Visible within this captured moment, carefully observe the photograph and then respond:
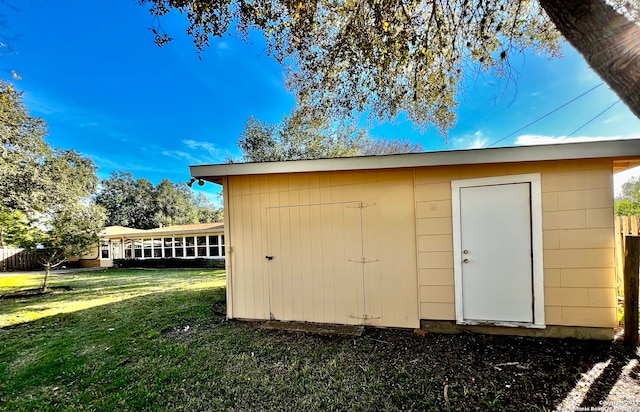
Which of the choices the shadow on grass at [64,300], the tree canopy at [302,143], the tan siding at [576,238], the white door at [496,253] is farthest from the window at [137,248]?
the tan siding at [576,238]

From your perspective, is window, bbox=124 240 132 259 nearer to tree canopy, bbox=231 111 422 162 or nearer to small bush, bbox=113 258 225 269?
small bush, bbox=113 258 225 269

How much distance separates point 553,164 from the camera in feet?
10.4

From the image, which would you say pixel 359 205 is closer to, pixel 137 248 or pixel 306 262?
pixel 306 262

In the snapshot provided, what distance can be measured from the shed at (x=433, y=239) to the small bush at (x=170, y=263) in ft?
31.3

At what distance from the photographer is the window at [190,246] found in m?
13.7

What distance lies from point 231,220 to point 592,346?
483 centimetres

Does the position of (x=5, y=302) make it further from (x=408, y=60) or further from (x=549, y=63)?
(x=549, y=63)

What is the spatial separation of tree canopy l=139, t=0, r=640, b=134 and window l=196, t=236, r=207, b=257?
36.6ft

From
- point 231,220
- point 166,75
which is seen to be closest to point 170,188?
point 166,75

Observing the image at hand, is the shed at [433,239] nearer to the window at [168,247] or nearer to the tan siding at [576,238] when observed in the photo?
the tan siding at [576,238]

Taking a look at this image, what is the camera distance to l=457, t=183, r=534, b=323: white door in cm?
324

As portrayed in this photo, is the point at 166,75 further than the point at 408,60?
Yes

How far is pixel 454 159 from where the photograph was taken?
3273 mm

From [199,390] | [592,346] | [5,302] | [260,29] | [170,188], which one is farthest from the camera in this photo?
[170,188]
